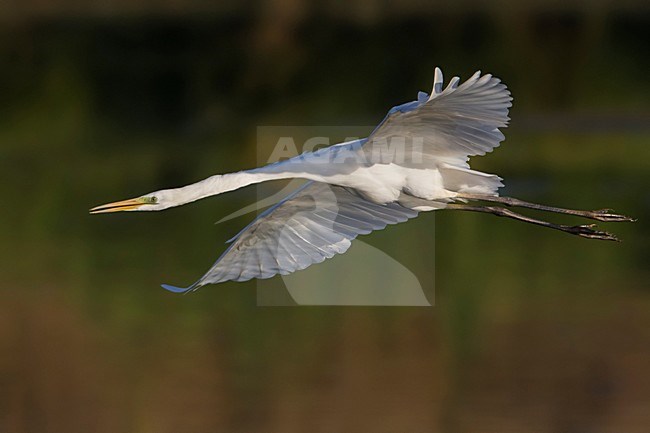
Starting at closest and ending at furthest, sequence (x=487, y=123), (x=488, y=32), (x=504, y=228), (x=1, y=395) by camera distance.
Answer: (x=487, y=123)
(x=1, y=395)
(x=504, y=228)
(x=488, y=32)

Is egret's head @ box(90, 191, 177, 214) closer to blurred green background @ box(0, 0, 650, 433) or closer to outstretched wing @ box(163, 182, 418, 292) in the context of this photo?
outstretched wing @ box(163, 182, 418, 292)

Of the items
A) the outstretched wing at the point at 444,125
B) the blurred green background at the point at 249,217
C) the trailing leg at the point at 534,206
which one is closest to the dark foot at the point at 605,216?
the trailing leg at the point at 534,206

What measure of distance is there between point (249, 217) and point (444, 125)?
4.01 m

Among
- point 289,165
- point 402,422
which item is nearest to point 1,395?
point 402,422

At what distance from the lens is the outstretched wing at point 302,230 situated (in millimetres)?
5293

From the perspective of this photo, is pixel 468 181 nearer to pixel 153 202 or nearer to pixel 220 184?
pixel 220 184

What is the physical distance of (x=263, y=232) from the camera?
5352mm

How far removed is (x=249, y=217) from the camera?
28.5 ft

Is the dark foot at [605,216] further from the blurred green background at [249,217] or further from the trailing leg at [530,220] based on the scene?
the blurred green background at [249,217]

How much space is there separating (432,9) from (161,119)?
2.88 m

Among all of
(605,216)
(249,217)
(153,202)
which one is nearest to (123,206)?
(153,202)

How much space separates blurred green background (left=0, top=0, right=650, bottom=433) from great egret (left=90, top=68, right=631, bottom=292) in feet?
4.26

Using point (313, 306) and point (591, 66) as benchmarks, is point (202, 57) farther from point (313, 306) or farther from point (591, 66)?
point (313, 306)

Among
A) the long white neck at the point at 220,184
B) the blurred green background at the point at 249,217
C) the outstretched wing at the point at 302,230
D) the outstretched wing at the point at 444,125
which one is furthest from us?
the blurred green background at the point at 249,217
